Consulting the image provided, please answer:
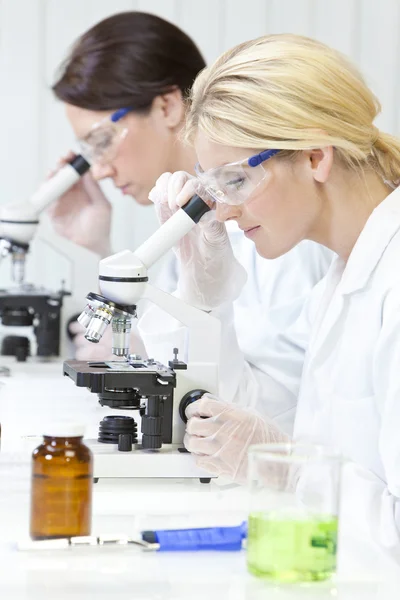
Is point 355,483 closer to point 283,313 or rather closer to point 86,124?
point 283,313

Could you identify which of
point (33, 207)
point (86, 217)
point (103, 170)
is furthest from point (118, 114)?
point (86, 217)

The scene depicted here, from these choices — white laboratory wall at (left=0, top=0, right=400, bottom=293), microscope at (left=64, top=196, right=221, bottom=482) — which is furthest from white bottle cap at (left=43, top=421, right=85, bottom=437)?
white laboratory wall at (left=0, top=0, right=400, bottom=293)

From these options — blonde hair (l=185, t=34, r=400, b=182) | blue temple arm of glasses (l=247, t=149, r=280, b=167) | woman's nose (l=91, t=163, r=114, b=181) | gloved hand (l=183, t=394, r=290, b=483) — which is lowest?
gloved hand (l=183, t=394, r=290, b=483)

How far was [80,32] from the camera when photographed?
457cm

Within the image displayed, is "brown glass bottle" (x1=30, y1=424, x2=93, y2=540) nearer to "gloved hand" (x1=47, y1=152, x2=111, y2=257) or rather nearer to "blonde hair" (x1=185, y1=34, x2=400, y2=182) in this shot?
"blonde hair" (x1=185, y1=34, x2=400, y2=182)

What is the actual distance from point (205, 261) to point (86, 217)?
1.83m

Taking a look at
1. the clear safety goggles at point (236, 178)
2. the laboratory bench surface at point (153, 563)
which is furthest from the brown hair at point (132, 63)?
the laboratory bench surface at point (153, 563)

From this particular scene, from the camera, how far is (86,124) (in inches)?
144

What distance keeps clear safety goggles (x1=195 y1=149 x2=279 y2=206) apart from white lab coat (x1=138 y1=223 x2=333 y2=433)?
0.49m

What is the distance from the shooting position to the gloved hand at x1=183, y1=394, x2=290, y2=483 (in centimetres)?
193

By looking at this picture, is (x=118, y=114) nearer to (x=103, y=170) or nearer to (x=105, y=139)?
(x=105, y=139)

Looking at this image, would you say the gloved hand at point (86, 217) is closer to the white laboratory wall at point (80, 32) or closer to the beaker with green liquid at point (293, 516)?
the white laboratory wall at point (80, 32)

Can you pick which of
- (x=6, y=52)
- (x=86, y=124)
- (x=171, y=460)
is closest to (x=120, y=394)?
(x=171, y=460)

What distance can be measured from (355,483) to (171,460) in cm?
39
